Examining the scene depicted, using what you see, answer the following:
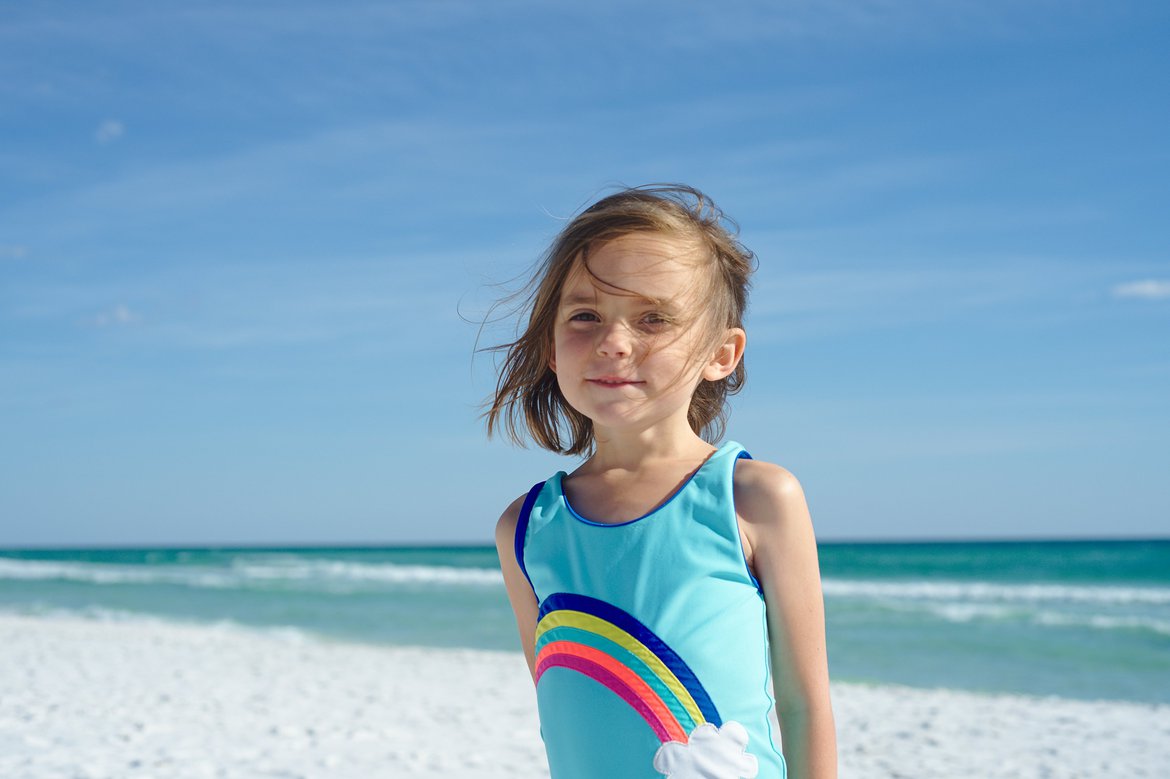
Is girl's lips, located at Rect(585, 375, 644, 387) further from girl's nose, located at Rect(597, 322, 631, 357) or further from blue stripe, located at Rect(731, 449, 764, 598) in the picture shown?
blue stripe, located at Rect(731, 449, 764, 598)

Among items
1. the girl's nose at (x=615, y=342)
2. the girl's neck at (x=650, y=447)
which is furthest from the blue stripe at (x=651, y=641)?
the girl's nose at (x=615, y=342)

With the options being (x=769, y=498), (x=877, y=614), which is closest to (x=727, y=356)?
(x=769, y=498)

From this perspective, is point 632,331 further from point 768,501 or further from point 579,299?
point 768,501

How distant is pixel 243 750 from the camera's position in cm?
654

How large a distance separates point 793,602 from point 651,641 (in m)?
0.21

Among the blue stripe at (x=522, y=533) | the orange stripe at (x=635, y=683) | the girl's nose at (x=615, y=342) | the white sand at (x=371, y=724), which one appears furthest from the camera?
the white sand at (x=371, y=724)

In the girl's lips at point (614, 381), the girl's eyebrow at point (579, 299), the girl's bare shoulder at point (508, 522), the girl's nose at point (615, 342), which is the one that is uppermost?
the girl's eyebrow at point (579, 299)

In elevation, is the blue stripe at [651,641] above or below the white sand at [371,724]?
above

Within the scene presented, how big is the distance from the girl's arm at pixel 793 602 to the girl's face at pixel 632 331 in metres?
0.21

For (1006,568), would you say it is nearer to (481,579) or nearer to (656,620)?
(481,579)

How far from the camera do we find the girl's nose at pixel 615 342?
160 cm

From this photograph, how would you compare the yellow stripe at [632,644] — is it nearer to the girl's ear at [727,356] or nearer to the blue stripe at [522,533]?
the blue stripe at [522,533]

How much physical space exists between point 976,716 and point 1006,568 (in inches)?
1228

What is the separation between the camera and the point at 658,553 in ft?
5.05
